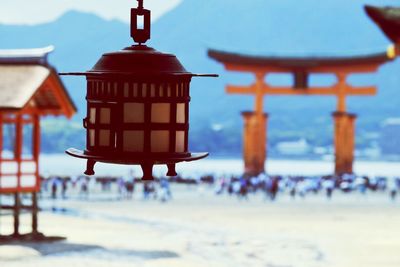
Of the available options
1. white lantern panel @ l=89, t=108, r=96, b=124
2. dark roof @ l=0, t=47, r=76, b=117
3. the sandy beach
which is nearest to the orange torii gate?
the sandy beach

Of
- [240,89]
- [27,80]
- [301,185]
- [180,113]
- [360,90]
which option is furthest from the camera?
[240,89]

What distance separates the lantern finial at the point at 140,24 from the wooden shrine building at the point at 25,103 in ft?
42.1

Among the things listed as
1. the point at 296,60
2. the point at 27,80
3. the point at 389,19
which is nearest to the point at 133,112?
the point at 389,19

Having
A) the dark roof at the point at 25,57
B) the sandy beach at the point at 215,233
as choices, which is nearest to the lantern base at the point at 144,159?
the sandy beach at the point at 215,233

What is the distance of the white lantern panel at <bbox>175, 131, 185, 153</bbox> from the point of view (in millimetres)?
4051

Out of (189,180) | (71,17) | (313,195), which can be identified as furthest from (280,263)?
(71,17)

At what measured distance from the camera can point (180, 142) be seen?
4074 millimetres

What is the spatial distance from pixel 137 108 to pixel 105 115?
0.16 m

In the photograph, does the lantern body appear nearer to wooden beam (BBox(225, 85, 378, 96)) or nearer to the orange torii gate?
the orange torii gate

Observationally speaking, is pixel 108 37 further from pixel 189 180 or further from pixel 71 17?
pixel 189 180

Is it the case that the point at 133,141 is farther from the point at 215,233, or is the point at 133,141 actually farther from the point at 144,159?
the point at 215,233

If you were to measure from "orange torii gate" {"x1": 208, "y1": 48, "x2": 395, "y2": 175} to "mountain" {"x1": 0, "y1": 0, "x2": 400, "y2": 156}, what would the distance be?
1959 inches

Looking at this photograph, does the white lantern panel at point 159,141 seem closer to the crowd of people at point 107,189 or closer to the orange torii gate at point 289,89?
the crowd of people at point 107,189

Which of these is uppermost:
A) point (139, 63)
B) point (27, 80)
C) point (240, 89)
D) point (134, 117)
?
point (240, 89)
